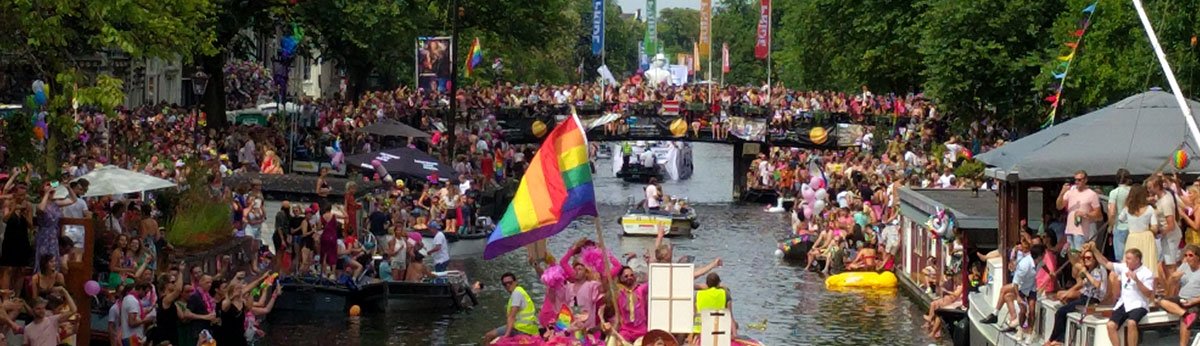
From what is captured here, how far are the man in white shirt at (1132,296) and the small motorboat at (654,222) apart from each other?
33.8 metres

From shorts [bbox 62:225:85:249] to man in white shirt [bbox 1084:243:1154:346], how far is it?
12.3m

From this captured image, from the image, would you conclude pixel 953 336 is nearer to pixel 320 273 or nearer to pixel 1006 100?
pixel 320 273

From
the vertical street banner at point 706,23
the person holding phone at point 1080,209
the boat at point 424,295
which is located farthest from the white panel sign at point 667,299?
the vertical street banner at point 706,23

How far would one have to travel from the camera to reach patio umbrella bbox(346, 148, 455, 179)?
49.6 metres

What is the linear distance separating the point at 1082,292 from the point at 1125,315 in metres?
1.79

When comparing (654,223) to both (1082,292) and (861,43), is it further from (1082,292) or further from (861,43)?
(1082,292)

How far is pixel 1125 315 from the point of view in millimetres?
22875

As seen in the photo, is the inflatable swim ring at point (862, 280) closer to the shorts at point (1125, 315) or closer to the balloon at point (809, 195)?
the balloon at point (809, 195)

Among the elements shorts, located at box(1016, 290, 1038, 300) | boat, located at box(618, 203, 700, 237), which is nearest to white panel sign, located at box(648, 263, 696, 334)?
shorts, located at box(1016, 290, 1038, 300)

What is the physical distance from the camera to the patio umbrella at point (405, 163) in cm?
4959

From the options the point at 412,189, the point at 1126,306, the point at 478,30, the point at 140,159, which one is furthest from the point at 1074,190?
the point at 478,30

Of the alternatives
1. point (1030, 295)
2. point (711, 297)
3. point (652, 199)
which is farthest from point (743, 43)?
point (711, 297)

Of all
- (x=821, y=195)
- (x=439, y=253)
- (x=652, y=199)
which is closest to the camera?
(x=439, y=253)

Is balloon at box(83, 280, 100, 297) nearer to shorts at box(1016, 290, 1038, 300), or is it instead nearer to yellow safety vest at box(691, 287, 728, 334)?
yellow safety vest at box(691, 287, 728, 334)
